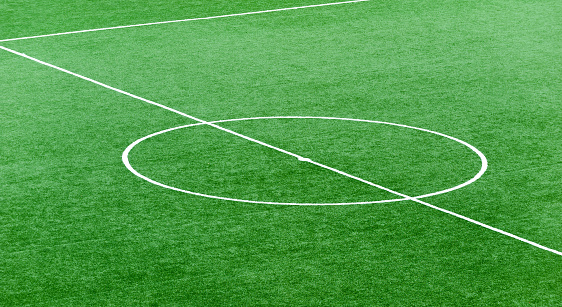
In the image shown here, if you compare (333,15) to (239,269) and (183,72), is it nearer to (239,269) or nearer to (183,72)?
(183,72)

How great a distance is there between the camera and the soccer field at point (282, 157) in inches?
279

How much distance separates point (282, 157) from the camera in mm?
9766

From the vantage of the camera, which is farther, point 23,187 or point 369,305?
A: point 23,187

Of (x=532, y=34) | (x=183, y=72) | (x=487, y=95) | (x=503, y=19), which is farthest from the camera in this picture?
(x=503, y=19)

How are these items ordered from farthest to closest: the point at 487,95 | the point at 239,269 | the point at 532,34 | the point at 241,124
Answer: the point at 532,34, the point at 487,95, the point at 241,124, the point at 239,269

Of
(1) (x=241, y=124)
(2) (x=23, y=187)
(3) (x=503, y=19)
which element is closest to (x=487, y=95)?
(1) (x=241, y=124)

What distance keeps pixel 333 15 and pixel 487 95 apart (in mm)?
4742

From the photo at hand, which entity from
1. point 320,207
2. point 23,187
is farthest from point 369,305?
point 23,187

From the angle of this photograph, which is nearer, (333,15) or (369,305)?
(369,305)

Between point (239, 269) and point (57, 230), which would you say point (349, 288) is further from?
point (57, 230)

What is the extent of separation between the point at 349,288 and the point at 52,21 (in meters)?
10.3

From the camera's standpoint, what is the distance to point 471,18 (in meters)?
15.9

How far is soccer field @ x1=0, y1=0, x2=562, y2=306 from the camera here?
7.09m

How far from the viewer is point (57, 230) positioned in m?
7.98
